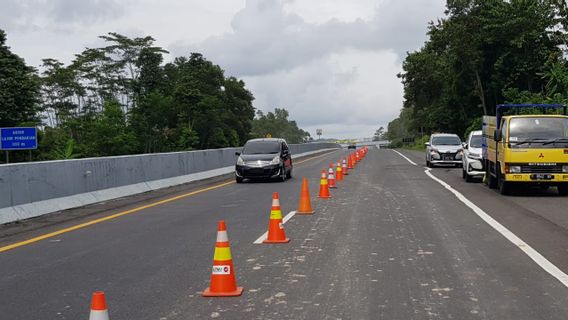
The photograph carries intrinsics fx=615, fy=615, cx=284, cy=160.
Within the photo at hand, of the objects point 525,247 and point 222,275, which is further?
point 525,247

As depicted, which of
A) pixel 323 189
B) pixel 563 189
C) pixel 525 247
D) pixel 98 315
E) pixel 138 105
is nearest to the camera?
pixel 98 315

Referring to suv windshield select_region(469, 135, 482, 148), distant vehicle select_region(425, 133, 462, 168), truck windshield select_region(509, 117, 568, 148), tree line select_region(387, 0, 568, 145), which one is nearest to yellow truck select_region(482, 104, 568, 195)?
truck windshield select_region(509, 117, 568, 148)

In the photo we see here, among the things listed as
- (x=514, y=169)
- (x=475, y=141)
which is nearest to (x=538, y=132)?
(x=514, y=169)

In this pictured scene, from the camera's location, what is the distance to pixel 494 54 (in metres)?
54.4

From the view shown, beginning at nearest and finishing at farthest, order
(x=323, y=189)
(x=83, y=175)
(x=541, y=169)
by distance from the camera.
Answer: (x=83, y=175)
(x=541, y=169)
(x=323, y=189)

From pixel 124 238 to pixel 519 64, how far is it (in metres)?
46.9

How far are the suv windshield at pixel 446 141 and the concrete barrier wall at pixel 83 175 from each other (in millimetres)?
13919

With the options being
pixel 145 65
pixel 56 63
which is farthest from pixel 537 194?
pixel 56 63

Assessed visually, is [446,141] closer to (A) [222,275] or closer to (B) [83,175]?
(B) [83,175]

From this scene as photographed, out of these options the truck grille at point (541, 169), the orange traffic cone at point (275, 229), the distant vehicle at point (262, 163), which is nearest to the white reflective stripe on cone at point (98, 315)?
the orange traffic cone at point (275, 229)

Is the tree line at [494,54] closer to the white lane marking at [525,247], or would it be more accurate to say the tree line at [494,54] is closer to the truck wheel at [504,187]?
the truck wheel at [504,187]

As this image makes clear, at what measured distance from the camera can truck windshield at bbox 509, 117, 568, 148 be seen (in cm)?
1564

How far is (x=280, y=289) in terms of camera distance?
20.8ft

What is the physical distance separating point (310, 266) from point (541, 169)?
10050 millimetres
